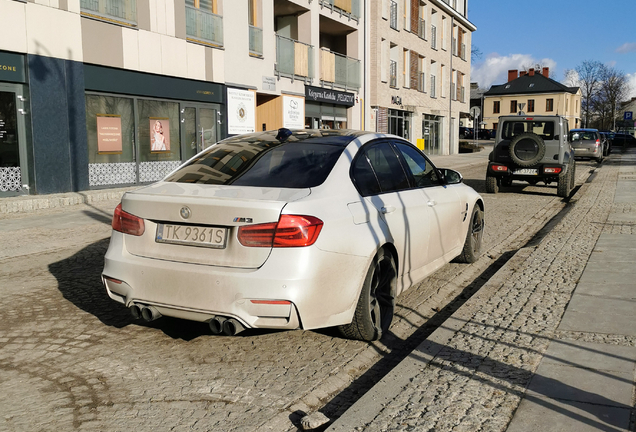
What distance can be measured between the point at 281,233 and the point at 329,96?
78.3 ft

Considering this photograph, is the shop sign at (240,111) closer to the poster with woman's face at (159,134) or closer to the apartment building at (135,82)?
the apartment building at (135,82)

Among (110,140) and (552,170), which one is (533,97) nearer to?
(552,170)

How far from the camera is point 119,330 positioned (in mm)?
4883

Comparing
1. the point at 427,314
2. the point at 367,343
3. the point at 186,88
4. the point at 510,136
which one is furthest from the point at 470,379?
the point at 186,88

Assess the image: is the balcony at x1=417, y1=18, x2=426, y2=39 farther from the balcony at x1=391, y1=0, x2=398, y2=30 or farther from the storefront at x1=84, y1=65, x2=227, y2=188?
the storefront at x1=84, y1=65, x2=227, y2=188

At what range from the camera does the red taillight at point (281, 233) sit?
150 inches

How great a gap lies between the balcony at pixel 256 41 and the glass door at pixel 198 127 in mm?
2666


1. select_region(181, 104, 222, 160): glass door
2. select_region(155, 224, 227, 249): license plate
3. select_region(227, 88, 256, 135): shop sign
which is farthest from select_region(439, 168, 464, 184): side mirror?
select_region(227, 88, 256, 135): shop sign

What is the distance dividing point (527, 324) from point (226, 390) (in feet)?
7.54

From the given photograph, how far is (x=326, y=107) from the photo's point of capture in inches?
1097

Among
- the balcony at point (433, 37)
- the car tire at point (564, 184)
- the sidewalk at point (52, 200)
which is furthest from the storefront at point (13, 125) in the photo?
the balcony at point (433, 37)

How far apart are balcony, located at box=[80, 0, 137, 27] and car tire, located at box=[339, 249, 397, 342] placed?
44.6ft

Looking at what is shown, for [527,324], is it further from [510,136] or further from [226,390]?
[510,136]

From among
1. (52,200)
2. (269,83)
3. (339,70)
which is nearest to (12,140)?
(52,200)
